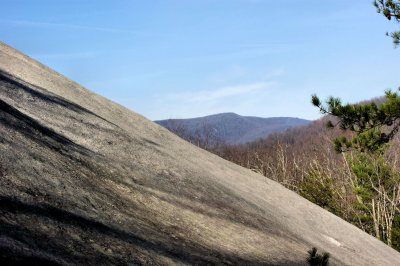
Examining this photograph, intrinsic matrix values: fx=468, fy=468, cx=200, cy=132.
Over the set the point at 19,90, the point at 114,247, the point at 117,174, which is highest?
the point at 19,90

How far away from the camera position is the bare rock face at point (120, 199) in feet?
7.87

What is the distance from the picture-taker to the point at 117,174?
3838mm

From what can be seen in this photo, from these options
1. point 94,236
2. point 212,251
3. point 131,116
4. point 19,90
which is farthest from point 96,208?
point 131,116

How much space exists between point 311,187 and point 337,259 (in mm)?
8062

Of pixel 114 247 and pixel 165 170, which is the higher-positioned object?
pixel 165 170

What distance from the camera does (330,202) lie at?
1230cm

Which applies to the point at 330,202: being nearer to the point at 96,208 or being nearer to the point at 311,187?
the point at 311,187

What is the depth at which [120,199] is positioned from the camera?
3.29 m

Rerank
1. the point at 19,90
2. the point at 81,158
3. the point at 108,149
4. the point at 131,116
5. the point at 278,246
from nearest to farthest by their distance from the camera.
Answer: the point at 81,158, the point at 278,246, the point at 108,149, the point at 19,90, the point at 131,116

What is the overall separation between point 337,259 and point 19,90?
3.66 metres

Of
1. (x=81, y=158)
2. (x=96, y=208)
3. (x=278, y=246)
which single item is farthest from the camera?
(x=278, y=246)

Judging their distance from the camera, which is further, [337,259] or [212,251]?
[337,259]

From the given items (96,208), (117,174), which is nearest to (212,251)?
(96,208)

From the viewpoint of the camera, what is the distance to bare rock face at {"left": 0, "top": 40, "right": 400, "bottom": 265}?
240 centimetres
